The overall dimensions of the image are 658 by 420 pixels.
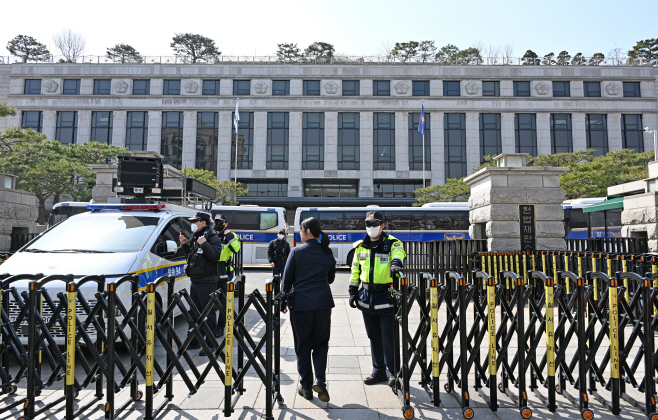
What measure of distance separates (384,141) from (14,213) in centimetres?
3580

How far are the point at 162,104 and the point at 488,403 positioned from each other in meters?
45.3

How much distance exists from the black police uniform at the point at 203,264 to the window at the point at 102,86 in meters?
44.8

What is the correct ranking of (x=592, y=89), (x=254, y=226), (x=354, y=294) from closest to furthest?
(x=354, y=294) → (x=254, y=226) → (x=592, y=89)

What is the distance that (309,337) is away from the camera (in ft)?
14.8

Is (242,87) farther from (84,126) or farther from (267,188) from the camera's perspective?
(84,126)

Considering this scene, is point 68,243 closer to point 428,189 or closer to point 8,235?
point 8,235

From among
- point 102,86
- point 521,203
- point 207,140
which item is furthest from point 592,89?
point 102,86

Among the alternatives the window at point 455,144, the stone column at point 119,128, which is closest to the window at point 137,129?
the stone column at point 119,128

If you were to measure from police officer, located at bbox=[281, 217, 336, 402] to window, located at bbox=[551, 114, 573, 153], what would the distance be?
44.3 metres

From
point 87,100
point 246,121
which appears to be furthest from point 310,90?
point 87,100

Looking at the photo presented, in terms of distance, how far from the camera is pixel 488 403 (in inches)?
167

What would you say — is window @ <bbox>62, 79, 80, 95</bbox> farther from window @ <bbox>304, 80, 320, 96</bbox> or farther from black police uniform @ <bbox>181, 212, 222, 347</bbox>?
black police uniform @ <bbox>181, 212, 222, 347</bbox>

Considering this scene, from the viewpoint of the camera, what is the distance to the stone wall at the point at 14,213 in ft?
34.8

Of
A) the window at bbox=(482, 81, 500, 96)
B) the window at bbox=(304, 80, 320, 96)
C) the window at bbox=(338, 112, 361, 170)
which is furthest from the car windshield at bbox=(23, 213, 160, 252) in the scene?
the window at bbox=(482, 81, 500, 96)
